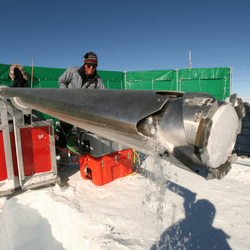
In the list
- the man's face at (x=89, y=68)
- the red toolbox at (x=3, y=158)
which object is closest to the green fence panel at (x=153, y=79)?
the man's face at (x=89, y=68)

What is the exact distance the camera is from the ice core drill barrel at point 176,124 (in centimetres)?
49

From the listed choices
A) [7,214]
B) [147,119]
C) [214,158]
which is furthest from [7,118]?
[214,158]

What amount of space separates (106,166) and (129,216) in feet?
3.22

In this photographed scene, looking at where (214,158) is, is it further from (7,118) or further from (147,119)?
(7,118)

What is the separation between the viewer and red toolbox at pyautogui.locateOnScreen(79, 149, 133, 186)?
9.68ft

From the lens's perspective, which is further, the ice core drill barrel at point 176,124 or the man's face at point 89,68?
the man's face at point 89,68

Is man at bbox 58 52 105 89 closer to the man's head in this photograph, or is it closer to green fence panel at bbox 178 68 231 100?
the man's head

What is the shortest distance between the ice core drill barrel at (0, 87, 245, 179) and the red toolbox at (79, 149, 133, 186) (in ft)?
7.76

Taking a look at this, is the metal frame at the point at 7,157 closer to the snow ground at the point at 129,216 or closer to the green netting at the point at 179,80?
the snow ground at the point at 129,216

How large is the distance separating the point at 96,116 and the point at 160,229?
1.91m

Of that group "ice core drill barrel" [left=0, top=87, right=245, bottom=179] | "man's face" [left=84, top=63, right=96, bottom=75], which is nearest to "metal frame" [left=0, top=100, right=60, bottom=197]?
"man's face" [left=84, top=63, right=96, bottom=75]

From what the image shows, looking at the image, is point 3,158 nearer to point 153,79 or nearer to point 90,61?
point 90,61

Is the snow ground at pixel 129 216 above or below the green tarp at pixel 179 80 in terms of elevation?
below

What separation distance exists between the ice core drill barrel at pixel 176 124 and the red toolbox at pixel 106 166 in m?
2.37
